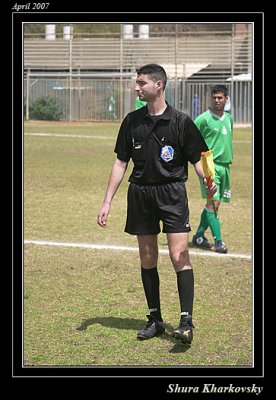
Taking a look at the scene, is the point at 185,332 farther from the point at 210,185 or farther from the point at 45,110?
the point at 45,110

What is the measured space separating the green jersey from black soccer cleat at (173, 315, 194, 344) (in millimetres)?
4490

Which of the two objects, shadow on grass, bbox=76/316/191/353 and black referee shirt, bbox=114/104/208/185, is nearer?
black referee shirt, bbox=114/104/208/185

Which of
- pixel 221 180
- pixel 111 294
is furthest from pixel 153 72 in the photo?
pixel 221 180

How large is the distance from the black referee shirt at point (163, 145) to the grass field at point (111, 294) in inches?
52.6

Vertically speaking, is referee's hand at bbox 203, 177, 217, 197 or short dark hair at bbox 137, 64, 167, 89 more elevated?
short dark hair at bbox 137, 64, 167, 89

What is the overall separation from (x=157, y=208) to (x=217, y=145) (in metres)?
4.23

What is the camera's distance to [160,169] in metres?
6.68

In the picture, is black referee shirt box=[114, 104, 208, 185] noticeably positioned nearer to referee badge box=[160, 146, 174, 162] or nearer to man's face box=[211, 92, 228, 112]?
referee badge box=[160, 146, 174, 162]

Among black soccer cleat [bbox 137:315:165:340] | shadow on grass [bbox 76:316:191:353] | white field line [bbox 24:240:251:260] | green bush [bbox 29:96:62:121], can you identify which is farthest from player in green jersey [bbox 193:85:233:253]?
green bush [bbox 29:96:62:121]

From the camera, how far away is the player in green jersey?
1061cm

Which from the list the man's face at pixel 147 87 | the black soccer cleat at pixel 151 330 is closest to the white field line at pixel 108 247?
the black soccer cleat at pixel 151 330
